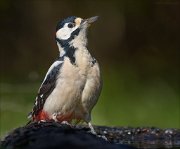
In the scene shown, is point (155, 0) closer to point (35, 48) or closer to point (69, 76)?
point (35, 48)

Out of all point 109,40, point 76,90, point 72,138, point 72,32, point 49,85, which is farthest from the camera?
point 109,40

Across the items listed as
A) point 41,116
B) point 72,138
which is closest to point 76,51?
point 41,116

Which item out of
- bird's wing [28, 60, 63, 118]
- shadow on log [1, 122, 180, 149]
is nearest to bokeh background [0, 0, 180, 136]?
bird's wing [28, 60, 63, 118]

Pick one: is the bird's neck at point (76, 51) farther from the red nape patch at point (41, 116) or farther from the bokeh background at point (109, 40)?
the bokeh background at point (109, 40)

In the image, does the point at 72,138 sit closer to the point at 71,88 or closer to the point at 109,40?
the point at 71,88

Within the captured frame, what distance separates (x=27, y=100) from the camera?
9.45 meters

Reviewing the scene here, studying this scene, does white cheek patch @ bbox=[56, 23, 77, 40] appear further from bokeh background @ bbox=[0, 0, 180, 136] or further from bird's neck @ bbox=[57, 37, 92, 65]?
bokeh background @ bbox=[0, 0, 180, 136]

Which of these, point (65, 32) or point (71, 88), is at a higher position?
point (65, 32)

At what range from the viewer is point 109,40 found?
34.7ft

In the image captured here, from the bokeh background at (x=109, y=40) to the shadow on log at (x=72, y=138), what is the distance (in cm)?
437

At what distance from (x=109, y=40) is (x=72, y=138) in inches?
Answer: 252

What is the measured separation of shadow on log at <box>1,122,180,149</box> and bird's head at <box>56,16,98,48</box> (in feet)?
3.39

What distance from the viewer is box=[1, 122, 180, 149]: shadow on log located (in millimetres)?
4156

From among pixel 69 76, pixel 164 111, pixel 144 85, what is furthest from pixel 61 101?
pixel 144 85
